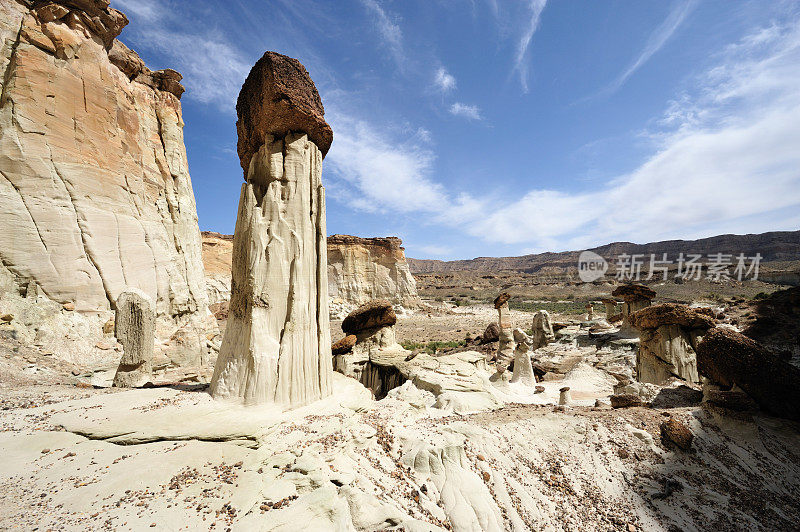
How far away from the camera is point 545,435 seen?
6.26m

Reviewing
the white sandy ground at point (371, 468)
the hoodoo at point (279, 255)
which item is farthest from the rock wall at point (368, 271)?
the white sandy ground at point (371, 468)

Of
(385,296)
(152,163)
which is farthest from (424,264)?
(152,163)

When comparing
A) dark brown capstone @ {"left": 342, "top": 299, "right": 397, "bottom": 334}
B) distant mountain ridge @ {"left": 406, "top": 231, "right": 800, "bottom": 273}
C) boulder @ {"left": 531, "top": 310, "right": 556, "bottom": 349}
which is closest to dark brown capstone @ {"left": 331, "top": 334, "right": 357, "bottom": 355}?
dark brown capstone @ {"left": 342, "top": 299, "right": 397, "bottom": 334}

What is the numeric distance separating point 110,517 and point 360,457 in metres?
2.84

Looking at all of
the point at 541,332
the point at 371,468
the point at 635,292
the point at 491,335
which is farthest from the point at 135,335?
the point at 635,292

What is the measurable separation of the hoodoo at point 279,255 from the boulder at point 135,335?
3706 mm

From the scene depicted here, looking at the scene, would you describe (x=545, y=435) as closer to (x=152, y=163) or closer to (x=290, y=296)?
(x=290, y=296)

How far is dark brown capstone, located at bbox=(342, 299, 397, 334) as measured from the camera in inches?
533

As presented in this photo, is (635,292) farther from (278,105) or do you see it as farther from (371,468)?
(278,105)

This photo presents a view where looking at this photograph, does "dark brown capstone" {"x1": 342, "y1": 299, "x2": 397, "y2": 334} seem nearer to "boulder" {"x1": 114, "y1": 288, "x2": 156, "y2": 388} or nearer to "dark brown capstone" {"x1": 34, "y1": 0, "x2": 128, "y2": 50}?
"boulder" {"x1": 114, "y1": 288, "x2": 156, "y2": 388}

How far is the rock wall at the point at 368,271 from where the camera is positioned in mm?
43812

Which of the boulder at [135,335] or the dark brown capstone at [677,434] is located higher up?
the boulder at [135,335]

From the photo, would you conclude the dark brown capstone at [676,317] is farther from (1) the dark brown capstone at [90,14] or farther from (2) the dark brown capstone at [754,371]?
(1) the dark brown capstone at [90,14]

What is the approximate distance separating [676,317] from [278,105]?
1347 centimetres
